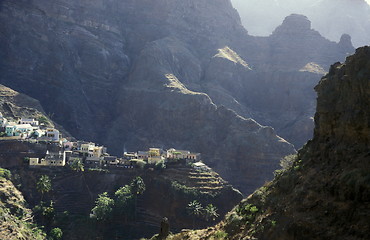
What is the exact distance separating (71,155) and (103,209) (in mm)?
26761

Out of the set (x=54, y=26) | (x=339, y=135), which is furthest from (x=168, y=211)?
(x=54, y=26)

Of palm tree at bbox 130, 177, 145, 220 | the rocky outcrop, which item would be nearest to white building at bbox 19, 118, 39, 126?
the rocky outcrop

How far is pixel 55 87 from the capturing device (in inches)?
7156

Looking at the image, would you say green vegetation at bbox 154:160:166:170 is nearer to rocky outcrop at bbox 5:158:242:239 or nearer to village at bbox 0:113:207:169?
village at bbox 0:113:207:169

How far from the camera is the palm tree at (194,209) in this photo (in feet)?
296

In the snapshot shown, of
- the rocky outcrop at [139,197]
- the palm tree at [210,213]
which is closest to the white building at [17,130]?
the rocky outcrop at [139,197]

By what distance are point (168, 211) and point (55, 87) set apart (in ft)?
336

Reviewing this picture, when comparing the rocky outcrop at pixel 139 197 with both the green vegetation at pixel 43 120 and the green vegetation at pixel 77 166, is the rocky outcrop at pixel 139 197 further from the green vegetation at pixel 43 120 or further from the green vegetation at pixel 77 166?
the green vegetation at pixel 43 120

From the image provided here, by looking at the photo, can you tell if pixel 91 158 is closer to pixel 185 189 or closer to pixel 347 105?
pixel 185 189

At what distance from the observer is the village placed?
345ft

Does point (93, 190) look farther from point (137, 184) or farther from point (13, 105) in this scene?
point (13, 105)

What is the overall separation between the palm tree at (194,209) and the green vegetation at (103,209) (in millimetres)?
15443

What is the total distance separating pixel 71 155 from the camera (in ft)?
363

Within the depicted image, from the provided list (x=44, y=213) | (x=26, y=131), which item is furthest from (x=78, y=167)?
(x=26, y=131)
